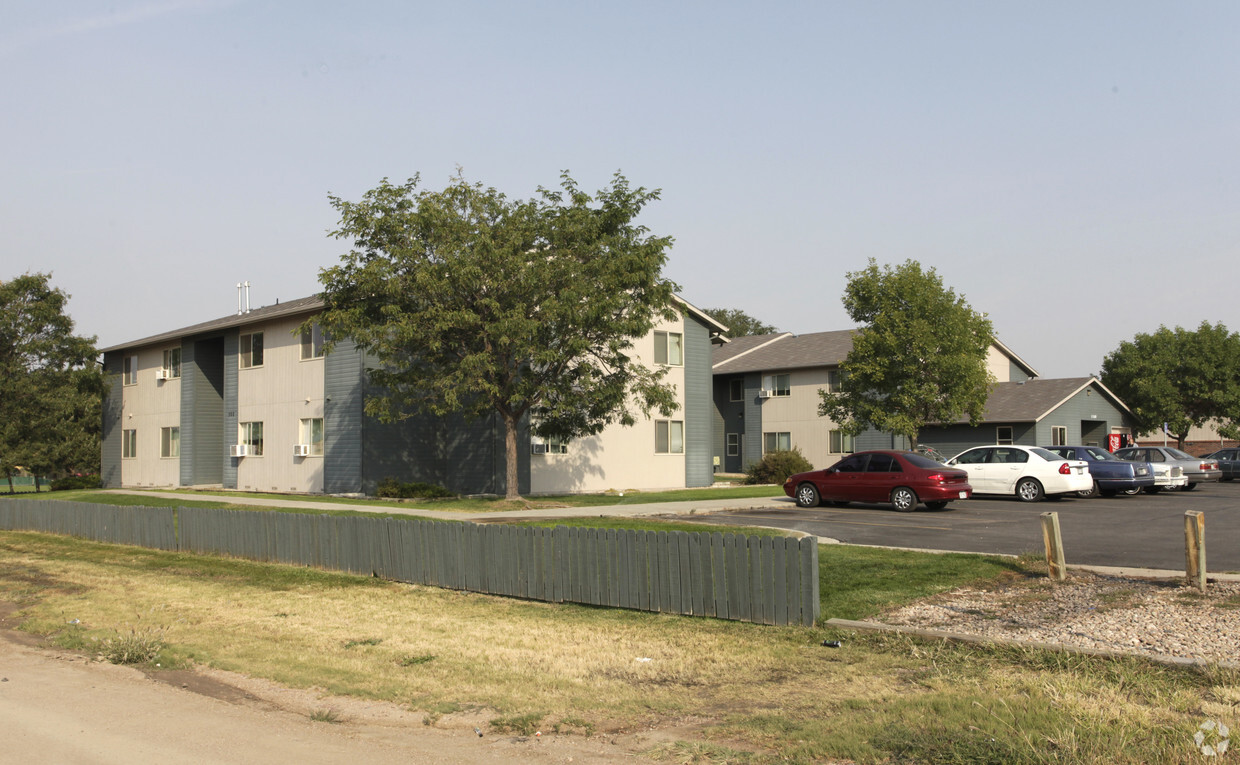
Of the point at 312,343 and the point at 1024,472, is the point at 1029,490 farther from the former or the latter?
the point at 312,343

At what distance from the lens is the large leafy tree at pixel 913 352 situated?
118 feet

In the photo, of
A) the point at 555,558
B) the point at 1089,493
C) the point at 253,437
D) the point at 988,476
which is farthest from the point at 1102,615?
the point at 253,437

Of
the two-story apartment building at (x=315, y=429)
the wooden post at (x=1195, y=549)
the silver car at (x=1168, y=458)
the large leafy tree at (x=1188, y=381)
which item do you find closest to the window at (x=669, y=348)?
the two-story apartment building at (x=315, y=429)

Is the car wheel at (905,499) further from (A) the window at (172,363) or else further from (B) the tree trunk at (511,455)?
(A) the window at (172,363)

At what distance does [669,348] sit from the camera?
126 ft

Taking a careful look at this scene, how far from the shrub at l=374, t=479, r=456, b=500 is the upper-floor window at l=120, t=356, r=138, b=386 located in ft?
64.7

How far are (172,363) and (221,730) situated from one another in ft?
126

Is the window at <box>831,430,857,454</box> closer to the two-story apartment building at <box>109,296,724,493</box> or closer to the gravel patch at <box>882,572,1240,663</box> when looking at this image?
the two-story apartment building at <box>109,296,724,493</box>

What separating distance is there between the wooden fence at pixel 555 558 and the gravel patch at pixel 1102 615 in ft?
4.36

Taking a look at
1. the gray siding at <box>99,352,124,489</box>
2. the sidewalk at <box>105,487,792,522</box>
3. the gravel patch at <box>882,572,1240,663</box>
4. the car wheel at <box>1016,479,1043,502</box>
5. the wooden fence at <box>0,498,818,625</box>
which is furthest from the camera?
the gray siding at <box>99,352,124,489</box>

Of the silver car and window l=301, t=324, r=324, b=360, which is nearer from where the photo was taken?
the silver car

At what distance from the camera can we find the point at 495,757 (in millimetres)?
6438

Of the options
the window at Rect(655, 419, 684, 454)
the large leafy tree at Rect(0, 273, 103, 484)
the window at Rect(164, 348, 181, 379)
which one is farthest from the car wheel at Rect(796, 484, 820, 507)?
the large leafy tree at Rect(0, 273, 103, 484)

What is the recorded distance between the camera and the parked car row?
78.0 ft
